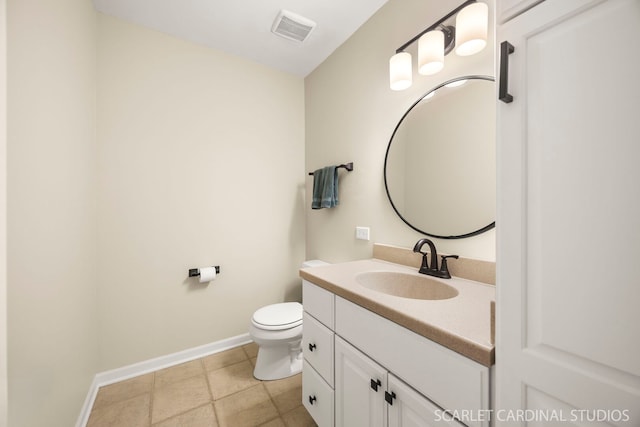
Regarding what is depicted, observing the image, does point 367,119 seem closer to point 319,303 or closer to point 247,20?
point 247,20

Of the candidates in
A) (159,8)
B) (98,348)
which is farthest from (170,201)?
(159,8)

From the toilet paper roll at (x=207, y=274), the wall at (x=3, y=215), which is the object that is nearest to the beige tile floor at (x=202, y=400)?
the toilet paper roll at (x=207, y=274)

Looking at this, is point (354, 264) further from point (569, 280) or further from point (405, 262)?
point (569, 280)

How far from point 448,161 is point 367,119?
683 millimetres

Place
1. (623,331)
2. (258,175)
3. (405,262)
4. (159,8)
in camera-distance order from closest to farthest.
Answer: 1. (623,331)
2. (405,262)
3. (159,8)
4. (258,175)

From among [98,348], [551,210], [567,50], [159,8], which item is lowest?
[98,348]

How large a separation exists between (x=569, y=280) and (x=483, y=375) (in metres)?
0.30

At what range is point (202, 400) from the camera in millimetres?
1477

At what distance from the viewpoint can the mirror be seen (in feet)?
3.57

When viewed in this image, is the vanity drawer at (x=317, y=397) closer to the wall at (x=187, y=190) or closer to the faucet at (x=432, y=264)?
the faucet at (x=432, y=264)

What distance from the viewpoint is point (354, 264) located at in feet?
4.70

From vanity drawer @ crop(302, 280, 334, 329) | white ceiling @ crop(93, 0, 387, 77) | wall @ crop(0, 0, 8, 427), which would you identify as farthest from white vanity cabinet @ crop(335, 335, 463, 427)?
white ceiling @ crop(93, 0, 387, 77)

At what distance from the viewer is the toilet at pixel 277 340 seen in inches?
61.6

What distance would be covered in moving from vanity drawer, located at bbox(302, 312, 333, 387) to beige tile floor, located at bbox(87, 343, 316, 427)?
16.5 inches
